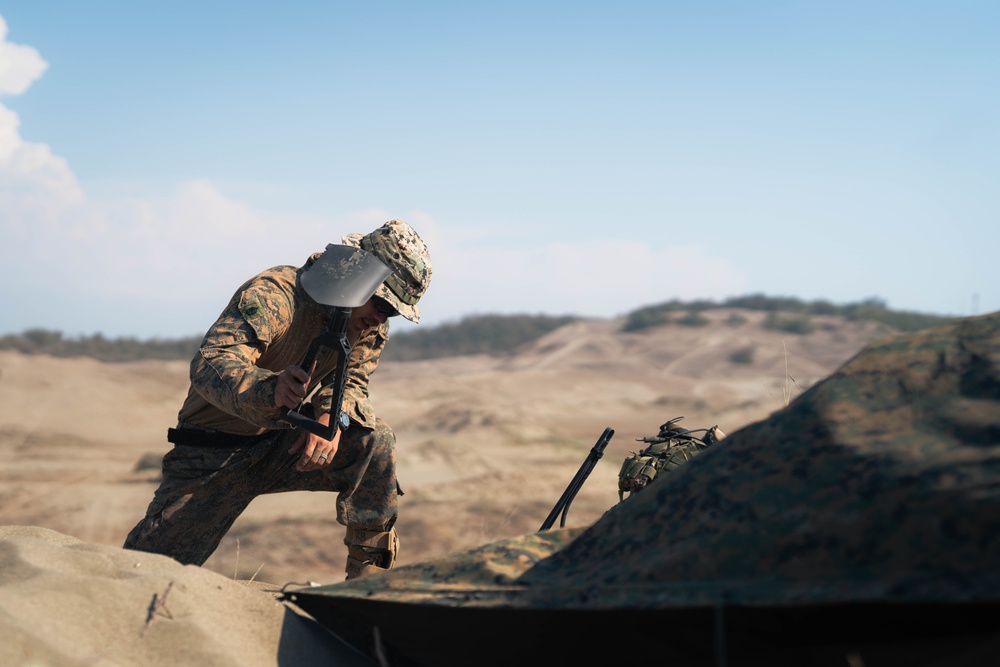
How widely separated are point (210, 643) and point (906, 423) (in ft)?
5.26

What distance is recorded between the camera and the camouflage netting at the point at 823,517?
160cm

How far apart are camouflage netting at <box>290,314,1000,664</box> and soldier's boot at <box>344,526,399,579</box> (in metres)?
1.53

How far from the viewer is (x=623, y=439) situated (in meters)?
15.6

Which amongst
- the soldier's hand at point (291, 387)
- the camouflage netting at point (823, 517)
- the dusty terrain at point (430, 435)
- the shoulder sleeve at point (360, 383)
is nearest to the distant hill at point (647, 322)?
the dusty terrain at point (430, 435)

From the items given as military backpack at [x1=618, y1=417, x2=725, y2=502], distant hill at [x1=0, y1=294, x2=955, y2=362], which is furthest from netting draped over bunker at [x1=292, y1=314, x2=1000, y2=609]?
distant hill at [x1=0, y1=294, x2=955, y2=362]

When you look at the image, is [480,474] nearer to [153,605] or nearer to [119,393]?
[119,393]

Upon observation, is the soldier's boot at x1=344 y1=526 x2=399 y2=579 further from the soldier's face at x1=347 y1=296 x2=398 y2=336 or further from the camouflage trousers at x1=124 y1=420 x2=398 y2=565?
the soldier's face at x1=347 y1=296 x2=398 y2=336

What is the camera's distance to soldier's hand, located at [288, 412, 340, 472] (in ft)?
11.1

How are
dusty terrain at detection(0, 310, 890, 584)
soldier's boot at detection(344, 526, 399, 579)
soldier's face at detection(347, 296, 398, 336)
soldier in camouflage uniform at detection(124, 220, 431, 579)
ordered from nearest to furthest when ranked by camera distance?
soldier in camouflage uniform at detection(124, 220, 431, 579) < soldier's face at detection(347, 296, 398, 336) < soldier's boot at detection(344, 526, 399, 579) < dusty terrain at detection(0, 310, 890, 584)

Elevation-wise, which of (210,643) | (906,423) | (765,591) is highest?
(906,423)

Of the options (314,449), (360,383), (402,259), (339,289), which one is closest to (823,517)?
(339,289)

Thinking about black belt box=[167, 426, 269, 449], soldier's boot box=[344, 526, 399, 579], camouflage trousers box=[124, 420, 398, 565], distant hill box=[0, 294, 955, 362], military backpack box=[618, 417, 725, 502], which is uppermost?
distant hill box=[0, 294, 955, 362]

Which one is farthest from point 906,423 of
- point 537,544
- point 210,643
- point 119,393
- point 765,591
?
point 119,393

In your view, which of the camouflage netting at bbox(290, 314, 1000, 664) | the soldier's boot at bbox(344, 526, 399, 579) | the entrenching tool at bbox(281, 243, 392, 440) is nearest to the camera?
the camouflage netting at bbox(290, 314, 1000, 664)
